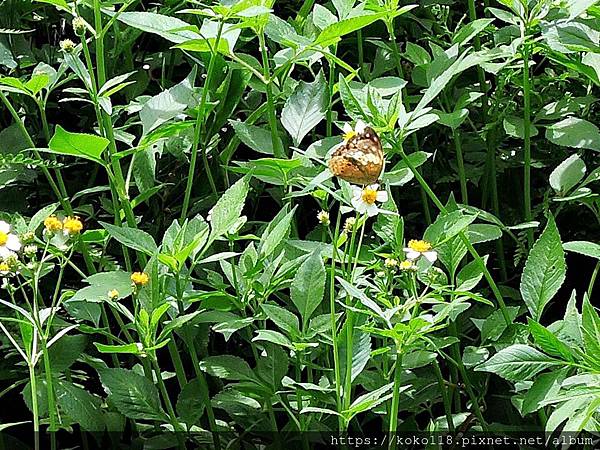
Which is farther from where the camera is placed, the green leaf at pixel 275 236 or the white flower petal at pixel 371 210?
the green leaf at pixel 275 236

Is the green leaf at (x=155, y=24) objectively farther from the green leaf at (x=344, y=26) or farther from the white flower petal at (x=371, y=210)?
the white flower petal at (x=371, y=210)

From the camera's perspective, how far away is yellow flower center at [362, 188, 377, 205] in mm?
735

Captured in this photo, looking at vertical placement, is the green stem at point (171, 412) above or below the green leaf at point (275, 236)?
below

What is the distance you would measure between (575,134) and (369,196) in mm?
377

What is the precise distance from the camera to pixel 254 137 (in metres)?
0.99

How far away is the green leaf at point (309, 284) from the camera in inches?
33.2

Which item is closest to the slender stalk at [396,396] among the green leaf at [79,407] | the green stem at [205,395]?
the green stem at [205,395]

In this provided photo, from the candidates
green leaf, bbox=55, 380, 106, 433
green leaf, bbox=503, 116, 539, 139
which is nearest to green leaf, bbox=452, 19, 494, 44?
green leaf, bbox=503, 116, 539, 139

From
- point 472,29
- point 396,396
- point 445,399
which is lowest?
point 445,399

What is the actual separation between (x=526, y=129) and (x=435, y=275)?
1.03ft

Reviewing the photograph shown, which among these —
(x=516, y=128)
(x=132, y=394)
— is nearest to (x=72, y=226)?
(x=132, y=394)

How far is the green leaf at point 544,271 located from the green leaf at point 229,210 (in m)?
0.30

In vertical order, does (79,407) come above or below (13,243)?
below

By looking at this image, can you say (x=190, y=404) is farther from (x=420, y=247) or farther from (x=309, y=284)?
(x=420, y=247)
